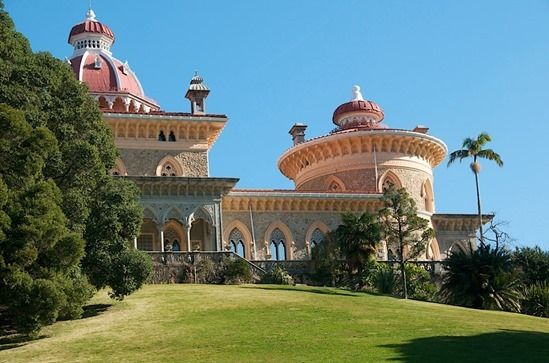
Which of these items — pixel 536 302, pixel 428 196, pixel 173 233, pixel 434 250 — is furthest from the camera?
pixel 428 196

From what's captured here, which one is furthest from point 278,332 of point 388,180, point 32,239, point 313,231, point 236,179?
point 388,180

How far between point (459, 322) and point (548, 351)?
5.77 metres

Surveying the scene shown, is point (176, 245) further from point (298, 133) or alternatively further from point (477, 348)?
point (477, 348)

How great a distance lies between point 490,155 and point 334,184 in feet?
32.1

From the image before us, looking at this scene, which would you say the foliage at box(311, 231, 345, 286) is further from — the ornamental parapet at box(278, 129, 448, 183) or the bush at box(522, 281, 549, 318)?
the ornamental parapet at box(278, 129, 448, 183)

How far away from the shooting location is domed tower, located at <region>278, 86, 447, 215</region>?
5484 cm

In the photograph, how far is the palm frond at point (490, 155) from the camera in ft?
176

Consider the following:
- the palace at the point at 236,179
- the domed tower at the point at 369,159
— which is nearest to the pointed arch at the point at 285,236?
the palace at the point at 236,179

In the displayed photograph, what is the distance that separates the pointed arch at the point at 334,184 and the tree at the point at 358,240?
522 inches

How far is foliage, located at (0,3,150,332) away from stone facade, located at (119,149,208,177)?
50.5 feet

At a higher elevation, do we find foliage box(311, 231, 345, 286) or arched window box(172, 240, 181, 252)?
arched window box(172, 240, 181, 252)

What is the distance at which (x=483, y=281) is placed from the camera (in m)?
38.9

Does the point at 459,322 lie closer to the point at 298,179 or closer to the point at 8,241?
the point at 8,241

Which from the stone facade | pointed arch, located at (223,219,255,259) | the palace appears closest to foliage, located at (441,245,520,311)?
the palace
